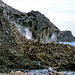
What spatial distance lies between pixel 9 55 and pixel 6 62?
705mm

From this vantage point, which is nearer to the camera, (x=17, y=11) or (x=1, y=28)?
(x=1, y=28)

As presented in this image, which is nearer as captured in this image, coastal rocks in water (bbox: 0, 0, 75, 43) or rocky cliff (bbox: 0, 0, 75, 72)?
rocky cliff (bbox: 0, 0, 75, 72)

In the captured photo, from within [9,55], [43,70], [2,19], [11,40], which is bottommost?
[43,70]

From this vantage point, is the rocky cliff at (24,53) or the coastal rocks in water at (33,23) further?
the coastal rocks in water at (33,23)

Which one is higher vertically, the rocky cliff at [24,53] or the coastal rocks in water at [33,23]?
the coastal rocks in water at [33,23]

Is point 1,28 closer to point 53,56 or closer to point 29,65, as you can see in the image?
point 29,65

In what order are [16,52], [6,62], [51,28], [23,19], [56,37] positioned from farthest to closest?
[56,37]
[51,28]
[23,19]
[16,52]
[6,62]

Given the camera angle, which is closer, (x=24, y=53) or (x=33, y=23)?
(x=24, y=53)

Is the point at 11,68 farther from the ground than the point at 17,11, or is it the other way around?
the point at 17,11

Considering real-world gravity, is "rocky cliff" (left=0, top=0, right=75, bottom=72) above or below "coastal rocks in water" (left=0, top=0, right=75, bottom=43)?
below

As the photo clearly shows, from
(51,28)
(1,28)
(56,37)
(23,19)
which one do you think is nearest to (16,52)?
(1,28)

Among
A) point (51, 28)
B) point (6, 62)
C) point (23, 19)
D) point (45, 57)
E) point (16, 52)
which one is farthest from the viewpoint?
point (51, 28)

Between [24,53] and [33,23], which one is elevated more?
[33,23]

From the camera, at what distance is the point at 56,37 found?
56.9m
